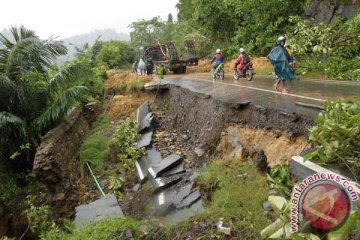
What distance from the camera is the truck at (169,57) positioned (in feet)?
81.8

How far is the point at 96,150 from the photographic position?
1380 cm

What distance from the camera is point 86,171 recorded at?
12820 mm

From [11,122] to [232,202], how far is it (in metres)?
7.85

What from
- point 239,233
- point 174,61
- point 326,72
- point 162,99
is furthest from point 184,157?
point 174,61

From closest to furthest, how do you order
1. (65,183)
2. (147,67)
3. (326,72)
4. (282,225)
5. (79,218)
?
(282,225)
(79,218)
(65,183)
(326,72)
(147,67)

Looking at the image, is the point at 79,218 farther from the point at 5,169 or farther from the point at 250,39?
the point at 250,39

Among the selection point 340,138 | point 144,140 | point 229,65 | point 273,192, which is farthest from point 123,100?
point 340,138

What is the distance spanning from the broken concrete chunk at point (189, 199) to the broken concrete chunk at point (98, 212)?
1.10m

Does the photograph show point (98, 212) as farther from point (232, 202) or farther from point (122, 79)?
point (122, 79)

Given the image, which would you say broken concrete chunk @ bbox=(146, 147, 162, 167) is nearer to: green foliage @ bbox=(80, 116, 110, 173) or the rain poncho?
green foliage @ bbox=(80, 116, 110, 173)

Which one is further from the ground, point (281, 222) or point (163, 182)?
point (281, 222)

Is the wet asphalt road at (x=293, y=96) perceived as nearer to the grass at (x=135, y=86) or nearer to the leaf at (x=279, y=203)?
the leaf at (x=279, y=203)

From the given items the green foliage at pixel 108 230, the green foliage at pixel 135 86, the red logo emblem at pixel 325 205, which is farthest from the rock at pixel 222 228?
the green foliage at pixel 135 86

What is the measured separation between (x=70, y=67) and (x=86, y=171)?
3.55 m
